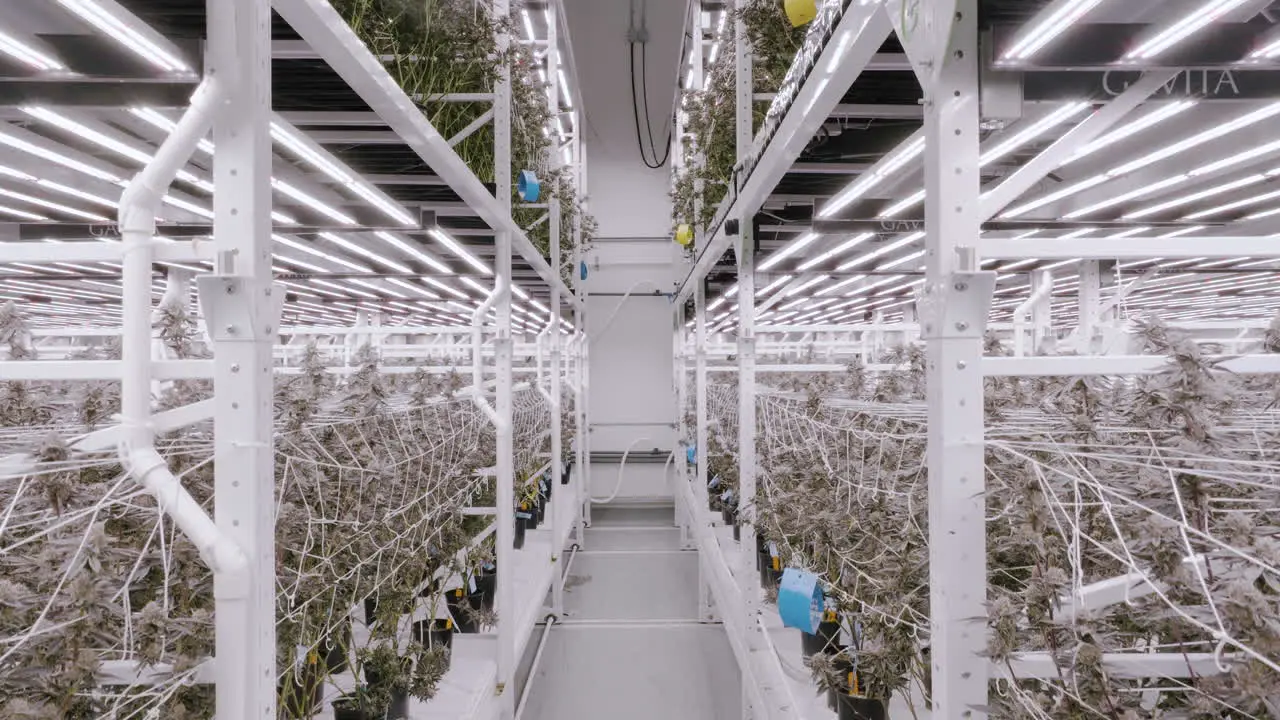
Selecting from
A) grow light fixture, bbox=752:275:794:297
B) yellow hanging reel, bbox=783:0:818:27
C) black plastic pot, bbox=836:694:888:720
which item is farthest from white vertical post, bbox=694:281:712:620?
yellow hanging reel, bbox=783:0:818:27

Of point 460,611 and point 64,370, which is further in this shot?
point 460,611

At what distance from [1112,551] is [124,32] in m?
1.82

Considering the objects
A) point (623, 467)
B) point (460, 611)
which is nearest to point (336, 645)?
point (460, 611)

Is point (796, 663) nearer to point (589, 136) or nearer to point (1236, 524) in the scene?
point (1236, 524)

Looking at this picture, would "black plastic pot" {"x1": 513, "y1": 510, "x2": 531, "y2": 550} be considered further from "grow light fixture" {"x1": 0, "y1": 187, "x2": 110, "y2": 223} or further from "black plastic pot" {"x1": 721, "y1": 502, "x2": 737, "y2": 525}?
"grow light fixture" {"x1": 0, "y1": 187, "x2": 110, "y2": 223}

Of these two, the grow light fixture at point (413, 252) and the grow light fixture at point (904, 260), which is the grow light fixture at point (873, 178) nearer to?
the grow light fixture at point (904, 260)

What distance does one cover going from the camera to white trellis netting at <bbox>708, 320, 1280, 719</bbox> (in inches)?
34.9

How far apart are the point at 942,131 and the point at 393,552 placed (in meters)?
1.98

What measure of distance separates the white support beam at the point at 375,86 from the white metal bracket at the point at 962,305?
1196 mm

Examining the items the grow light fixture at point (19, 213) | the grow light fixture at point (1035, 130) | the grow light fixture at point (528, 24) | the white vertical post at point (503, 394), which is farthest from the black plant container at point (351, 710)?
the grow light fixture at point (528, 24)

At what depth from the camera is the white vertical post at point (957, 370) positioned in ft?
3.49

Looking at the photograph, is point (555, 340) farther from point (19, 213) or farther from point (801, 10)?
point (801, 10)

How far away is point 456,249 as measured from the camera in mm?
3465

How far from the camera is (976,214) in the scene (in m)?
1.05
